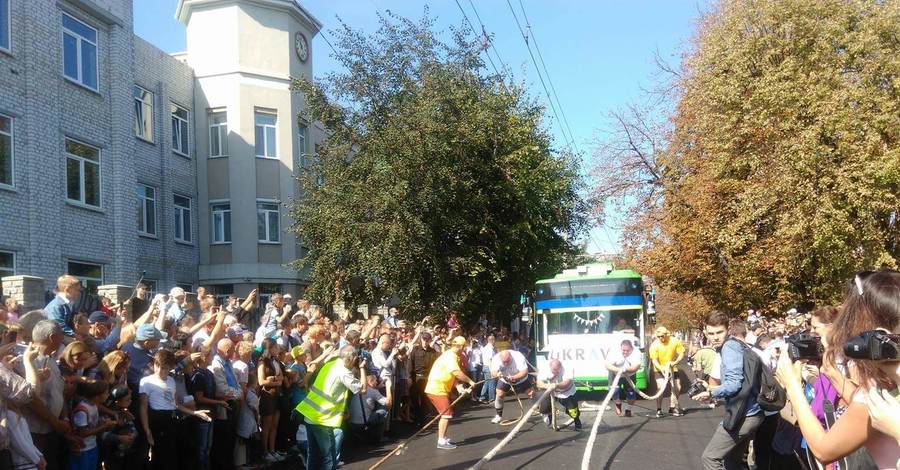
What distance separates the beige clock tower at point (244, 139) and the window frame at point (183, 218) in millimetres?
387

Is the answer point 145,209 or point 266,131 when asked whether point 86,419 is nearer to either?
point 145,209

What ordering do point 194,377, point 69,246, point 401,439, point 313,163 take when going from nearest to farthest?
point 194,377
point 401,439
point 69,246
point 313,163

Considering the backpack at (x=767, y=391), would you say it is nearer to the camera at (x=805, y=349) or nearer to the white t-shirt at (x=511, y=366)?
the camera at (x=805, y=349)

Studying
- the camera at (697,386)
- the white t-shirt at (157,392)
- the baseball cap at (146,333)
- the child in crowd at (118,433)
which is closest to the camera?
the child in crowd at (118,433)

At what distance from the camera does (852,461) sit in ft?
14.2

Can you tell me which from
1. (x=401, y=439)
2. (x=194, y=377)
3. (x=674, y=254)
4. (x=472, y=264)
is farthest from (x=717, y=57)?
(x=194, y=377)

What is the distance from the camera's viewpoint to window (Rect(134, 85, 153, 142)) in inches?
959

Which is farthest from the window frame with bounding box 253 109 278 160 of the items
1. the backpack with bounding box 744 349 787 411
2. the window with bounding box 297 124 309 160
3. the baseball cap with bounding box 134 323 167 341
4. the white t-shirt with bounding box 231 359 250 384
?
the backpack with bounding box 744 349 787 411

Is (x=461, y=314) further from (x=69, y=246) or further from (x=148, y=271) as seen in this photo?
(x=69, y=246)

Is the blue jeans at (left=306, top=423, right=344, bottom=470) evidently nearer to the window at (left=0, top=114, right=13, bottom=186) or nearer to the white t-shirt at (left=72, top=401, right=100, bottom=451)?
the white t-shirt at (left=72, top=401, right=100, bottom=451)

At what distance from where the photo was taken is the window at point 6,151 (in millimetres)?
18031

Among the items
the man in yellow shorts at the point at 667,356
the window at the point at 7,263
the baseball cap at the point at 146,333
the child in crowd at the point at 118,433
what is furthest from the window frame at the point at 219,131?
the child in crowd at the point at 118,433

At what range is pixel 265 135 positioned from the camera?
1133 inches

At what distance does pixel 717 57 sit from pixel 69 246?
66.6ft
